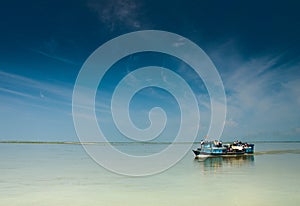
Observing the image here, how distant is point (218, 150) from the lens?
133 feet

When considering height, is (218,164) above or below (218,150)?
below

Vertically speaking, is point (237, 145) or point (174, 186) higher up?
point (237, 145)

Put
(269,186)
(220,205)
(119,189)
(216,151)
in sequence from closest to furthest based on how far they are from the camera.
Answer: (220,205) < (119,189) < (269,186) < (216,151)

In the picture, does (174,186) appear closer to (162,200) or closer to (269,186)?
(162,200)

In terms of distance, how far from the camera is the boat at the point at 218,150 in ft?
128

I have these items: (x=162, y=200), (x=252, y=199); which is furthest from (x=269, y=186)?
(x=162, y=200)

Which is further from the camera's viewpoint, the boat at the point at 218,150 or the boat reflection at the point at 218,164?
the boat at the point at 218,150

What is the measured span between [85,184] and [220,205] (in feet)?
26.4

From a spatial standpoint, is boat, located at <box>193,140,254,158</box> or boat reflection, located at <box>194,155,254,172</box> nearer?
boat reflection, located at <box>194,155,254,172</box>

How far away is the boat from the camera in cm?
3897

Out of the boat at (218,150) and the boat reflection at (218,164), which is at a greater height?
the boat at (218,150)

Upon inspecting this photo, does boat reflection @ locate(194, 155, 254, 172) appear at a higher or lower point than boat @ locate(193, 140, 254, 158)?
lower

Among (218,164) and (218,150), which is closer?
(218,164)

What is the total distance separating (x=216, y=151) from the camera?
132 feet
